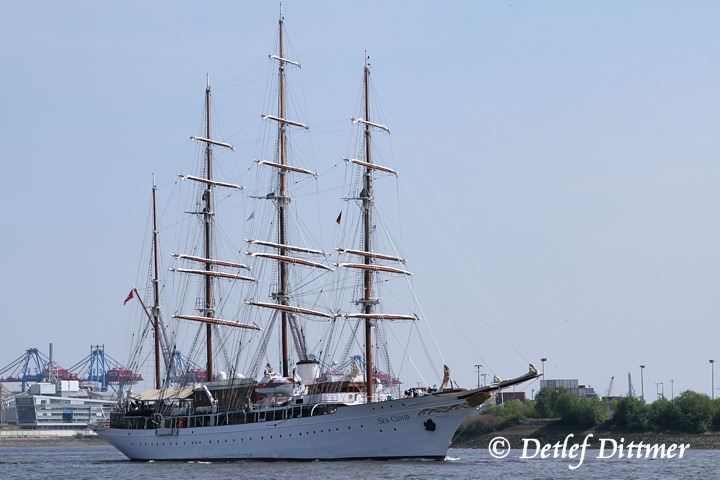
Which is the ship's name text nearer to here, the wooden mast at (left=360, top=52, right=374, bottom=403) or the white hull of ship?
the white hull of ship

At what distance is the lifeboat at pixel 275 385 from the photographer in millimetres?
88881

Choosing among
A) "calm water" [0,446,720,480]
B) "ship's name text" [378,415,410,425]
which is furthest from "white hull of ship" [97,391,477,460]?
"calm water" [0,446,720,480]

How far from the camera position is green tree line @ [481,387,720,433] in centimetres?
12188

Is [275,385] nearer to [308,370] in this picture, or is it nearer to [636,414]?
[308,370]

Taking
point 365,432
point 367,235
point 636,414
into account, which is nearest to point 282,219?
point 367,235

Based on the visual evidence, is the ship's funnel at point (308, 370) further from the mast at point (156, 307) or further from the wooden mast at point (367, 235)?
the mast at point (156, 307)

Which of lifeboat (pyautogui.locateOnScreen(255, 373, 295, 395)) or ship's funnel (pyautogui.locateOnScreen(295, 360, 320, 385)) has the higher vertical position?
ship's funnel (pyautogui.locateOnScreen(295, 360, 320, 385))

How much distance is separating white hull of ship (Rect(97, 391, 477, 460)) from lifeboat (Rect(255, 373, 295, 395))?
154 inches

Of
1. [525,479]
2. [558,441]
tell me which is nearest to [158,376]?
[558,441]

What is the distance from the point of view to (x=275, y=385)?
90.3 metres

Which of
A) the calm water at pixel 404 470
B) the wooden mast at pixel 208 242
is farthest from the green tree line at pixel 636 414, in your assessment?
the wooden mast at pixel 208 242

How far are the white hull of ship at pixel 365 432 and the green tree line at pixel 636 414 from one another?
175ft

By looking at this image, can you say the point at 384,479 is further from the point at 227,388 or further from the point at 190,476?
the point at 227,388

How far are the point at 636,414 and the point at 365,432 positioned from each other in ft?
190
